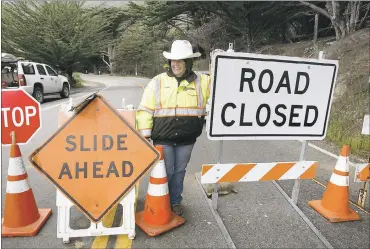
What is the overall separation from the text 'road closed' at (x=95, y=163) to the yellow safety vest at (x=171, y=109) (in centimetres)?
72

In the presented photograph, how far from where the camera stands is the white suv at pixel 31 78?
45.0ft

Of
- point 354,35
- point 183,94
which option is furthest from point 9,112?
point 354,35

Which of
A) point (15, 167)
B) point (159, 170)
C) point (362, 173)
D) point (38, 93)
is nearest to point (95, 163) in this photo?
point (159, 170)

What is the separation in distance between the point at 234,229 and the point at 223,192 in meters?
0.92

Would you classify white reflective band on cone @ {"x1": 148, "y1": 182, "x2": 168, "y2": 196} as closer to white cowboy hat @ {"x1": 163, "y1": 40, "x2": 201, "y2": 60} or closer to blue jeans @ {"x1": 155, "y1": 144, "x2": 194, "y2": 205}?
blue jeans @ {"x1": 155, "y1": 144, "x2": 194, "y2": 205}

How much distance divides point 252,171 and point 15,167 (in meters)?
2.60

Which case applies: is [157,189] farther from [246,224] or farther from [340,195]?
[340,195]

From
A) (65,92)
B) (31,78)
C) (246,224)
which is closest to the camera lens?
(246,224)

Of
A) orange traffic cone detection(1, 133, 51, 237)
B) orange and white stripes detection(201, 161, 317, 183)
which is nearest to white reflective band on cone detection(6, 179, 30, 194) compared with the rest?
orange traffic cone detection(1, 133, 51, 237)

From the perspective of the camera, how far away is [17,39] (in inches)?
1155

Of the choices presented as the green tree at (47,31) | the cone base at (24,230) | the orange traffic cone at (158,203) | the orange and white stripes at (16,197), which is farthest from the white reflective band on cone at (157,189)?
the green tree at (47,31)

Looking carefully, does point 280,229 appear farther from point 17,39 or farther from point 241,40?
point 17,39

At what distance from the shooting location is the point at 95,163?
2838 mm

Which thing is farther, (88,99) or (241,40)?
(241,40)
